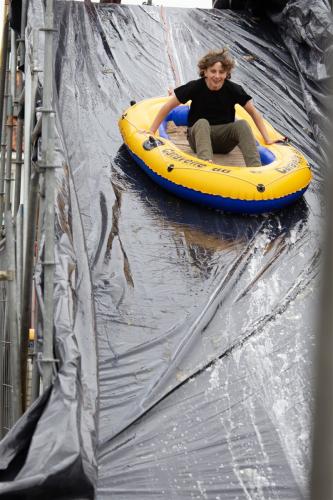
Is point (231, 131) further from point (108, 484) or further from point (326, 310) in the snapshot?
point (326, 310)

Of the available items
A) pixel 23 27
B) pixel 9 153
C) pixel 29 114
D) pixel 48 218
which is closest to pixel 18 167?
pixel 9 153

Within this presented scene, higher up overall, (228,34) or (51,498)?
(51,498)

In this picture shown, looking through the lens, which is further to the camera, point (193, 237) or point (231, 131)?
point (231, 131)

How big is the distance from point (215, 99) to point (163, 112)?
15.4 inches

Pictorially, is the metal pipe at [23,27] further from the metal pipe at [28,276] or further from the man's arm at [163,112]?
the metal pipe at [28,276]

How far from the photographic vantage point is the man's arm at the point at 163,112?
6492mm

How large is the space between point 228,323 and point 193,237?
0.99 meters

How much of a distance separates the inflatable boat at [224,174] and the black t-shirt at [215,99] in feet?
0.99

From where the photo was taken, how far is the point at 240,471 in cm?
371

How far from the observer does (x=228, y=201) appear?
5824 mm

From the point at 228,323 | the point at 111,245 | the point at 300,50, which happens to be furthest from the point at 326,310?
the point at 300,50

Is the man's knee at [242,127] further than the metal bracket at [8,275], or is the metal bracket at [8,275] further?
the metal bracket at [8,275]

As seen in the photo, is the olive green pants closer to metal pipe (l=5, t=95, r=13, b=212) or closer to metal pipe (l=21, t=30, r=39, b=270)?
metal pipe (l=21, t=30, r=39, b=270)

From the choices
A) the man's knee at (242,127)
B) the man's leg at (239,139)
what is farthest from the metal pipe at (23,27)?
the man's knee at (242,127)
